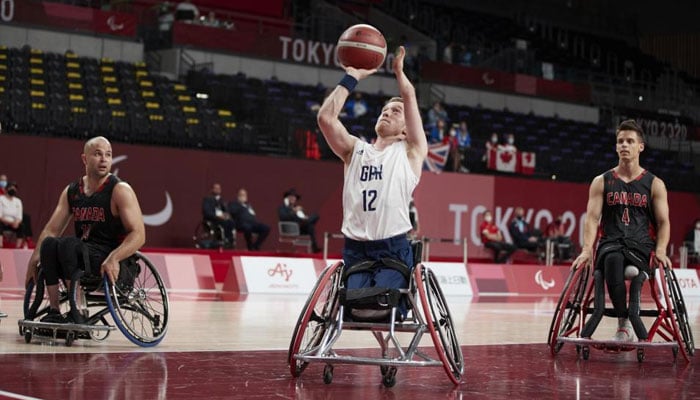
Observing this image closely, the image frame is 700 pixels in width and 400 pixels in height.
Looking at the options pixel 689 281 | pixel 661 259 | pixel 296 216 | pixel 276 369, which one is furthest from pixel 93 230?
pixel 689 281

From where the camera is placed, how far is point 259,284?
1844cm

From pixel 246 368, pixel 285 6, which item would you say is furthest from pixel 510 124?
pixel 246 368

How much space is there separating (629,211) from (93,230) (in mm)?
4492

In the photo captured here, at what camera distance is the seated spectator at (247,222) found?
23.0 metres

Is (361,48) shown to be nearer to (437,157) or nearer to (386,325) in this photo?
(386,325)

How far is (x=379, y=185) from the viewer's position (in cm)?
697

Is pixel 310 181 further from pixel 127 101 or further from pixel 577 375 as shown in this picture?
pixel 577 375

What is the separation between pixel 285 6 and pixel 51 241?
27163mm

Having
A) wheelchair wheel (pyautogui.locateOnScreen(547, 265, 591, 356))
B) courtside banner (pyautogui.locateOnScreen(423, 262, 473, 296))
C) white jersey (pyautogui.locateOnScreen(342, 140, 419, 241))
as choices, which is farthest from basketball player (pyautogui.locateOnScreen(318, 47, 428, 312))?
courtside banner (pyautogui.locateOnScreen(423, 262, 473, 296))

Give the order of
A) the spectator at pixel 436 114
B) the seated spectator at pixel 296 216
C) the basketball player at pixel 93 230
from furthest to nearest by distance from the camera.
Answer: the spectator at pixel 436 114
the seated spectator at pixel 296 216
the basketball player at pixel 93 230

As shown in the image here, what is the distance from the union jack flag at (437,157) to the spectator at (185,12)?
826cm

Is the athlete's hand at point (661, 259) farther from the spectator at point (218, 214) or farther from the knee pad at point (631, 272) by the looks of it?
the spectator at point (218, 214)

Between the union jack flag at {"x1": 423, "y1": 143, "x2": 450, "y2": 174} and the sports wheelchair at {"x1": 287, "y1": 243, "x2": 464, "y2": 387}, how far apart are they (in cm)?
1951

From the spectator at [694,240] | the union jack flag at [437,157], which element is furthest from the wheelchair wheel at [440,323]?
the spectator at [694,240]
